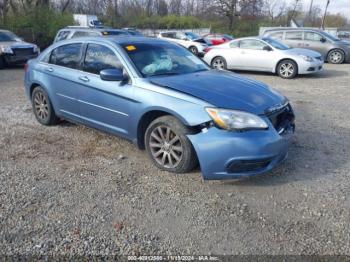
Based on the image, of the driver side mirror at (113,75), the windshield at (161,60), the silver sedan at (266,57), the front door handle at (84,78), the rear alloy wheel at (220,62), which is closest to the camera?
the driver side mirror at (113,75)

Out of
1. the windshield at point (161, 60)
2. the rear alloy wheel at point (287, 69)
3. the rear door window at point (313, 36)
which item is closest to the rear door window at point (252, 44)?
the rear alloy wheel at point (287, 69)

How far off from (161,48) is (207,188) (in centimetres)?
217

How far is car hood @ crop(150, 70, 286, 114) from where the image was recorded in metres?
3.59

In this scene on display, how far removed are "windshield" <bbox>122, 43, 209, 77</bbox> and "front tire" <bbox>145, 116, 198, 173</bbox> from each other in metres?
0.74

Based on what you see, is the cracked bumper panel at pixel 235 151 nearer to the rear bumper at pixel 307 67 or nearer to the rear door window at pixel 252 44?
the rear bumper at pixel 307 67

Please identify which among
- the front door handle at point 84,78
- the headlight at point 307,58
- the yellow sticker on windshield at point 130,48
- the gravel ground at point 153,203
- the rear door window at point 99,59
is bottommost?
the gravel ground at point 153,203

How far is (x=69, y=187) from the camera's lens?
145 inches

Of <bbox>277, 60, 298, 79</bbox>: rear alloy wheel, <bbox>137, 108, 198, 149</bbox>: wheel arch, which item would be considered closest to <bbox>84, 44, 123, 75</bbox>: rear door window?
<bbox>137, 108, 198, 149</bbox>: wheel arch

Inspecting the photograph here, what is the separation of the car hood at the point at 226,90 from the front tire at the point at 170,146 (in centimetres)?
41

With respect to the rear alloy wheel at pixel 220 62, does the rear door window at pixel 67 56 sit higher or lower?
higher

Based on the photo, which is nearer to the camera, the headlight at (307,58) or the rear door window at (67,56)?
the rear door window at (67,56)

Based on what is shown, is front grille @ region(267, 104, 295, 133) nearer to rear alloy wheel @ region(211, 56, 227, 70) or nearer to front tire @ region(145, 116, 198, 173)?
front tire @ region(145, 116, 198, 173)

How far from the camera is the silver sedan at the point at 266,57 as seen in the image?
36.7 feet

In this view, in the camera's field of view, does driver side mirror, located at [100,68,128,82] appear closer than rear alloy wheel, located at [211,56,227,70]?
Yes
